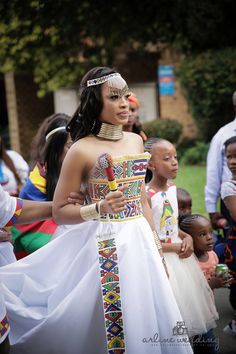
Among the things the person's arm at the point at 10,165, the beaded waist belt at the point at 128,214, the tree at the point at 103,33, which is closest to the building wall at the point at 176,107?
the tree at the point at 103,33

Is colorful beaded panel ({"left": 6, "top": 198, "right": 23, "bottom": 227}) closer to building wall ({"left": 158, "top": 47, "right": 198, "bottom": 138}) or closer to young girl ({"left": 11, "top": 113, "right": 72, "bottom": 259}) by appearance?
young girl ({"left": 11, "top": 113, "right": 72, "bottom": 259})

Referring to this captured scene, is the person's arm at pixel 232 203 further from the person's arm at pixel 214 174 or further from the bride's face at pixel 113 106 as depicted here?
the bride's face at pixel 113 106

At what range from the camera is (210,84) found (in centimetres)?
1430

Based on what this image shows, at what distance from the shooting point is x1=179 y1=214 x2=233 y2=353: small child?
13.2ft

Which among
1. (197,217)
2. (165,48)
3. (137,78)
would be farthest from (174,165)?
(137,78)

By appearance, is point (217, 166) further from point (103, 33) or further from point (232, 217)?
point (103, 33)

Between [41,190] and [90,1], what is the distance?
1185 cm

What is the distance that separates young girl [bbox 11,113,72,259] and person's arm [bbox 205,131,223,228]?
6.02ft

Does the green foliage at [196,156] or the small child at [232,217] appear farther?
the green foliage at [196,156]

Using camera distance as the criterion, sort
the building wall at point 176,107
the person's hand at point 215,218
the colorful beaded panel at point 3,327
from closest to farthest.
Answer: the colorful beaded panel at point 3,327 → the person's hand at point 215,218 → the building wall at point 176,107

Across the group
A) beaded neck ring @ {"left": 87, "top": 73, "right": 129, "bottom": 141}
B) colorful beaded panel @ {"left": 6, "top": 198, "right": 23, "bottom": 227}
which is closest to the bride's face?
beaded neck ring @ {"left": 87, "top": 73, "right": 129, "bottom": 141}

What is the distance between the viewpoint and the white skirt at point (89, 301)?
2.91 metres

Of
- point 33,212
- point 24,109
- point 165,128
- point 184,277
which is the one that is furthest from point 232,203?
point 24,109

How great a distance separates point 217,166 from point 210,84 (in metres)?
8.97
